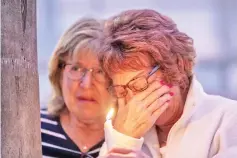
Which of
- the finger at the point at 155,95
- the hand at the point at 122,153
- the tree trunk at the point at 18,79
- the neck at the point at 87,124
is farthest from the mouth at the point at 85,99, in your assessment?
the tree trunk at the point at 18,79

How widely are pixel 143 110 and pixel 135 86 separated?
0.09 metres

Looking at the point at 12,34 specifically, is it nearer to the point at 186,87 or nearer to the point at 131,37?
the point at 131,37

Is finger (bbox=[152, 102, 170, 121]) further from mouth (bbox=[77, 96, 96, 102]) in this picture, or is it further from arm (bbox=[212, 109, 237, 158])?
mouth (bbox=[77, 96, 96, 102])

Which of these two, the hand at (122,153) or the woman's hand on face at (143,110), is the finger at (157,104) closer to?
the woman's hand on face at (143,110)

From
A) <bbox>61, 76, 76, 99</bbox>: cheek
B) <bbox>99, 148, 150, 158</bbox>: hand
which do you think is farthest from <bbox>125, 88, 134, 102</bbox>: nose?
<bbox>61, 76, 76, 99</bbox>: cheek

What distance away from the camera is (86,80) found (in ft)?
7.81

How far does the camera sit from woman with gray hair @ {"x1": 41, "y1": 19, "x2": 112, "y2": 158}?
2359 mm

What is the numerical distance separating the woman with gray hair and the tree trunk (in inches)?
44.2

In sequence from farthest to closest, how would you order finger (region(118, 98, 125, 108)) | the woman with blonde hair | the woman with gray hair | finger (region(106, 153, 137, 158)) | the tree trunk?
the woman with gray hair < finger (region(118, 98, 125, 108)) < the woman with blonde hair < finger (region(106, 153, 137, 158)) < the tree trunk

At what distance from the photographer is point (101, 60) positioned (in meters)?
1.79

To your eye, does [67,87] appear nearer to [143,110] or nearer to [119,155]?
[143,110]

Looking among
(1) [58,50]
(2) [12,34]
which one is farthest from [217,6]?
(2) [12,34]

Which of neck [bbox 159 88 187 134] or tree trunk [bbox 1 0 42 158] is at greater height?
tree trunk [bbox 1 0 42 158]

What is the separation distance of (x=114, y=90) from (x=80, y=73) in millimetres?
669
